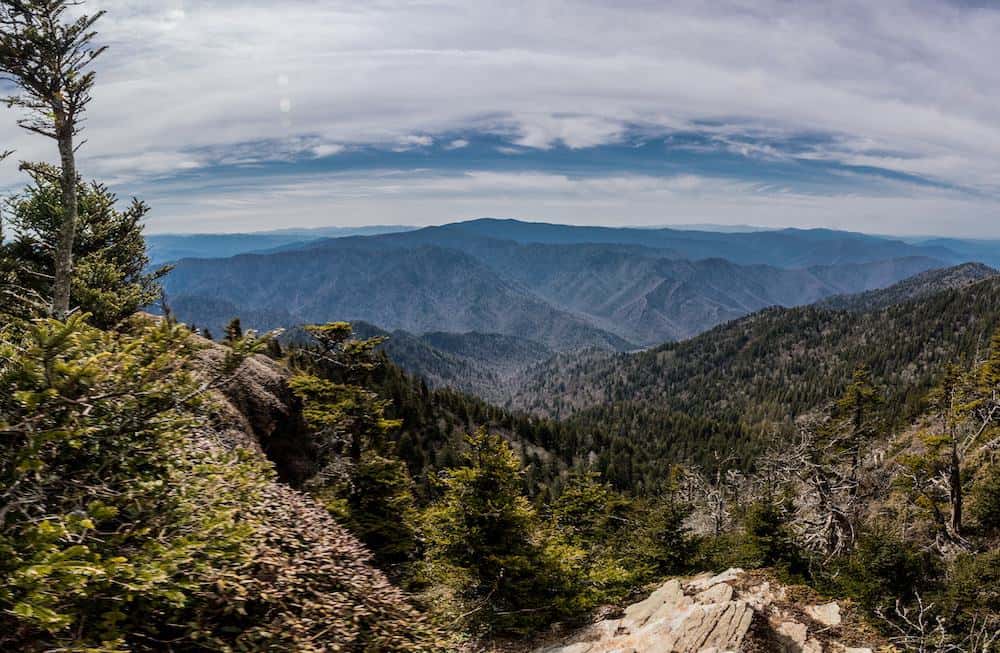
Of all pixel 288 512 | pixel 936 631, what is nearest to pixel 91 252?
pixel 288 512

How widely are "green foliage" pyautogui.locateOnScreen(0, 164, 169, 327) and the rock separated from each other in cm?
3487

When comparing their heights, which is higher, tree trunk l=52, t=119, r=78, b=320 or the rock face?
tree trunk l=52, t=119, r=78, b=320

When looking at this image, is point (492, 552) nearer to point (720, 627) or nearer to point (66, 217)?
point (720, 627)

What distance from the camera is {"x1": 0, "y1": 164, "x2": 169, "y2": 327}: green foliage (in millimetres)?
23734

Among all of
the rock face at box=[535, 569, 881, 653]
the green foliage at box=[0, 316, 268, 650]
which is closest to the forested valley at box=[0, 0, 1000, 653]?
the green foliage at box=[0, 316, 268, 650]

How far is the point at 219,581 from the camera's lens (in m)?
7.43

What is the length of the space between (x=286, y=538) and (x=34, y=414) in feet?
17.4

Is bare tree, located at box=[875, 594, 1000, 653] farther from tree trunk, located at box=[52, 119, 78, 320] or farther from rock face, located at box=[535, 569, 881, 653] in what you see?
tree trunk, located at box=[52, 119, 78, 320]

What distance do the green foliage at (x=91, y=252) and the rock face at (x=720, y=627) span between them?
26.7 meters

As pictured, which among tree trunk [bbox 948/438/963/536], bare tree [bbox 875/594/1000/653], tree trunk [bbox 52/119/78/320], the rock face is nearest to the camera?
tree trunk [bbox 52/119/78/320]

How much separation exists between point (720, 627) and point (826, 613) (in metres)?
7.09

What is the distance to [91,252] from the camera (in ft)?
95.1

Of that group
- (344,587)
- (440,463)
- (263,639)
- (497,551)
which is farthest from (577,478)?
(440,463)

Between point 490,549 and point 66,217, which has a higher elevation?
point 66,217
